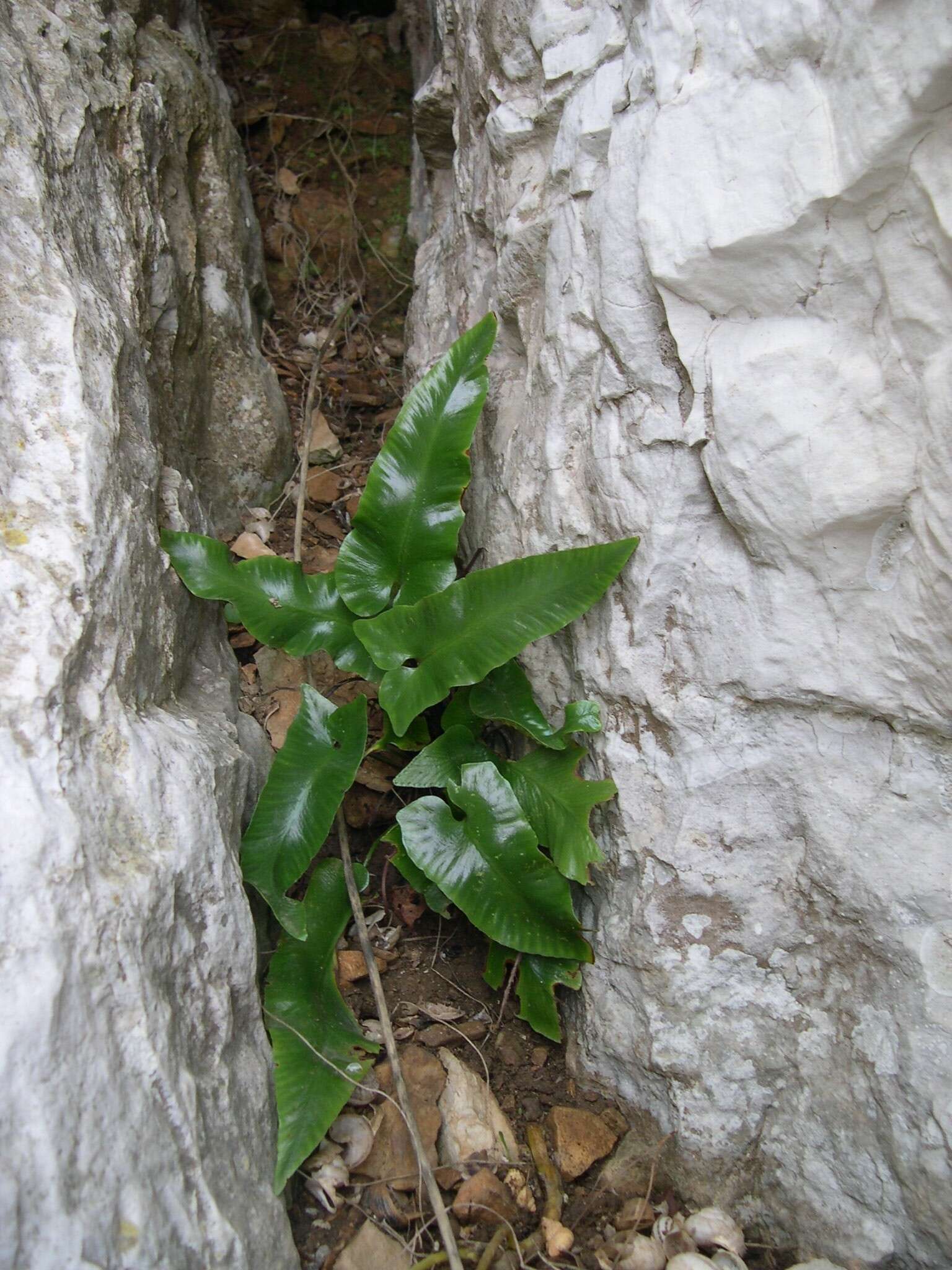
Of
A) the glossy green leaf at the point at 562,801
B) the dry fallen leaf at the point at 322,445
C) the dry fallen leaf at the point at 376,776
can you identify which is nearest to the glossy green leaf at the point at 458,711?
the glossy green leaf at the point at 562,801

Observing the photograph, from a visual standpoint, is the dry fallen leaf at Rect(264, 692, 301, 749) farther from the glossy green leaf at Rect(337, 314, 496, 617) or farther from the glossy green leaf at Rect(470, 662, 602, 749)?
the glossy green leaf at Rect(470, 662, 602, 749)

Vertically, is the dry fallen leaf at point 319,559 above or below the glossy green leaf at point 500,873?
above

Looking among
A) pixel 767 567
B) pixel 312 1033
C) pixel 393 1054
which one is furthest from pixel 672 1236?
pixel 767 567

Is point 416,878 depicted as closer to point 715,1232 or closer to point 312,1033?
point 312,1033

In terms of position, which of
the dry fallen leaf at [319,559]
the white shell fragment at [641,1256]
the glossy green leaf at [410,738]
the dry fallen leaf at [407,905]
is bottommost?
the white shell fragment at [641,1256]

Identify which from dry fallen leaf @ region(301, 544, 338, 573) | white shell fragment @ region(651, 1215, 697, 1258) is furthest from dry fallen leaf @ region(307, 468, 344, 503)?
white shell fragment @ region(651, 1215, 697, 1258)

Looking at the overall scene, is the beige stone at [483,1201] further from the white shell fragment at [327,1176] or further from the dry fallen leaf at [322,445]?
the dry fallen leaf at [322,445]

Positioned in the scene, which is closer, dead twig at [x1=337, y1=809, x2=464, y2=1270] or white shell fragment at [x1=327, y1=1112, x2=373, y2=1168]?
dead twig at [x1=337, y1=809, x2=464, y2=1270]
